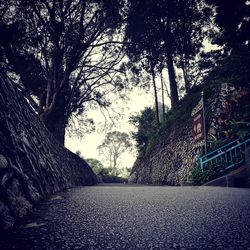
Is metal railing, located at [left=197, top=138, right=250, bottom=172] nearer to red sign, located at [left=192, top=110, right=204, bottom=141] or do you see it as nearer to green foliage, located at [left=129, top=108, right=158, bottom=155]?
red sign, located at [left=192, top=110, right=204, bottom=141]

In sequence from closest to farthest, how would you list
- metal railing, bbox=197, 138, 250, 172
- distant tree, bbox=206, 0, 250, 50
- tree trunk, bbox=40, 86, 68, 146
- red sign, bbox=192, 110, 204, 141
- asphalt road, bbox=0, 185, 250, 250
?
asphalt road, bbox=0, 185, 250, 250 < metal railing, bbox=197, 138, 250, 172 < red sign, bbox=192, 110, 204, 141 < tree trunk, bbox=40, 86, 68, 146 < distant tree, bbox=206, 0, 250, 50

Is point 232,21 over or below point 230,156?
over

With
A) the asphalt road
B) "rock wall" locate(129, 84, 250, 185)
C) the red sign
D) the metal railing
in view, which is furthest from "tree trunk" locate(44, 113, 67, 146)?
the asphalt road

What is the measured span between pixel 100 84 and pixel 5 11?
6147 mm

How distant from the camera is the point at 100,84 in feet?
45.0

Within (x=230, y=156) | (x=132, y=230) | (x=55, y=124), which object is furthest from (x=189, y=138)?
(x=132, y=230)

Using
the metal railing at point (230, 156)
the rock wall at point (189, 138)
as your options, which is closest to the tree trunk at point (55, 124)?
the rock wall at point (189, 138)

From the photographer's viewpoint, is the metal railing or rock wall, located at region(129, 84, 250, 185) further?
rock wall, located at region(129, 84, 250, 185)

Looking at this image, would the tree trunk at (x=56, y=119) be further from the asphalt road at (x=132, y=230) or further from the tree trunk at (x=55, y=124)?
the asphalt road at (x=132, y=230)

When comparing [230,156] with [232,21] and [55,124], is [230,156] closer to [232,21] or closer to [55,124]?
[55,124]

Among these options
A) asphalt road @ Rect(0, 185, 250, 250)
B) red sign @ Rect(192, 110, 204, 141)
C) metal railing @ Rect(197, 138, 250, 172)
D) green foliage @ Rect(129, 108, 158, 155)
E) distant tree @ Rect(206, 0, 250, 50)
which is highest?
distant tree @ Rect(206, 0, 250, 50)

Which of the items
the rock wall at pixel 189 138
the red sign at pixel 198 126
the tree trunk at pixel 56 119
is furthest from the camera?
the tree trunk at pixel 56 119

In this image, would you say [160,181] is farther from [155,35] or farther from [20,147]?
[20,147]

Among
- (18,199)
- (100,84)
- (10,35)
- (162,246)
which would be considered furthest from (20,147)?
(100,84)
